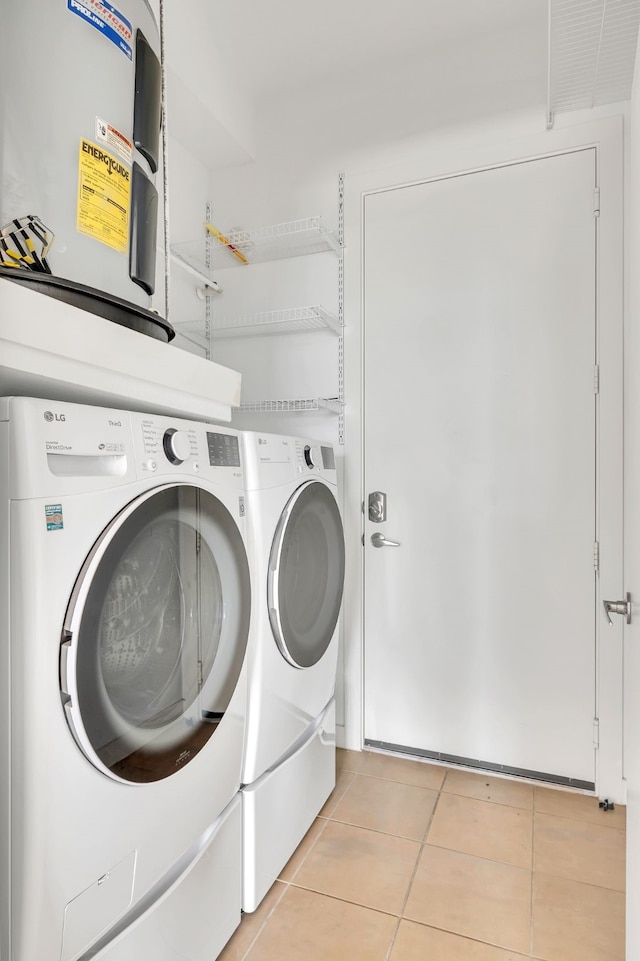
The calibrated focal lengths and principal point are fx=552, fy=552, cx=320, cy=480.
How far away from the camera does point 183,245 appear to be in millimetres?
2279

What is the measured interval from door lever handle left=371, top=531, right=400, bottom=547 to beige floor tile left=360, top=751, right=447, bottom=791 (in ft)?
2.75

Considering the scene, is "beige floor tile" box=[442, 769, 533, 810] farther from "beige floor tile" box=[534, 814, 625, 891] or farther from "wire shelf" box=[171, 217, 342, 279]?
"wire shelf" box=[171, 217, 342, 279]

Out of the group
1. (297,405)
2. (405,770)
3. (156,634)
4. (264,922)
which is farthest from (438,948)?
(297,405)

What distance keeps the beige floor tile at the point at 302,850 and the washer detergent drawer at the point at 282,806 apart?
0.02m

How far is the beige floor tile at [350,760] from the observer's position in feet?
6.93

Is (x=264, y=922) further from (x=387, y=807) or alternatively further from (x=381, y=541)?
(x=381, y=541)

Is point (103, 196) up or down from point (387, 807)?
up

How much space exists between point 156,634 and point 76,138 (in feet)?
2.85

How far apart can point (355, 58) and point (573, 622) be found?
2307 mm

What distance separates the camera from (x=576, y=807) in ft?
6.08

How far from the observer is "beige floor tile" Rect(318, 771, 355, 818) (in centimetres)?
184

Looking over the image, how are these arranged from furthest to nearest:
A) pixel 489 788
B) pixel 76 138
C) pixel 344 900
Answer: pixel 489 788, pixel 344 900, pixel 76 138

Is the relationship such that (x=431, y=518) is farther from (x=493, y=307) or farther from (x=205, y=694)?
(x=205, y=694)

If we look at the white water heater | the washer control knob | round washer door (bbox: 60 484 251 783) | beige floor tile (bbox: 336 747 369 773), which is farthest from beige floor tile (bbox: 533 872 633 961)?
the white water heater
